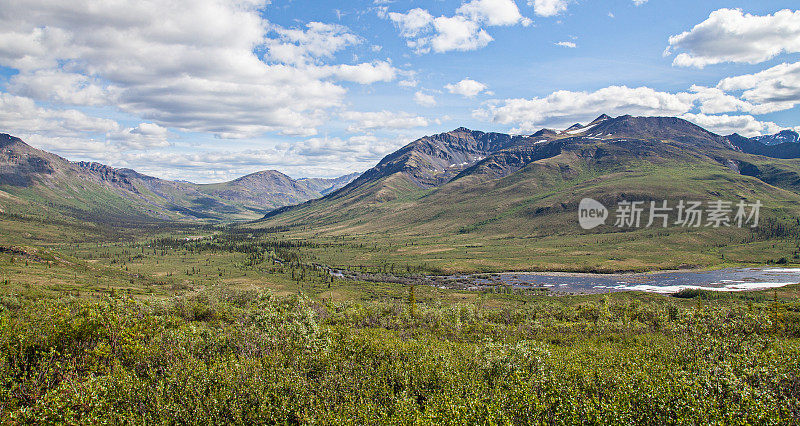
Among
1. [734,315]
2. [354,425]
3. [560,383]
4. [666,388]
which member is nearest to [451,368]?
[560,383]

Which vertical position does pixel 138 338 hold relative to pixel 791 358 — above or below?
below

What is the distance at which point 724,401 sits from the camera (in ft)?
98.3

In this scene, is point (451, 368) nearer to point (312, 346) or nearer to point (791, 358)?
point (312, 346)

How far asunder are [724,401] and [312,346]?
1646 inches

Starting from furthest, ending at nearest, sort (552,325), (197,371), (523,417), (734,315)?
(552,325) → (734,315) → (197,371) → (523,417)

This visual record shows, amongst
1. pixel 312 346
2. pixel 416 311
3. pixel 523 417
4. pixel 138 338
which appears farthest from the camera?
pixel 416 311

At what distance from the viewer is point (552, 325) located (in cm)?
8762

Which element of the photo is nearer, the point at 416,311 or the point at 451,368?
the point at 451,368

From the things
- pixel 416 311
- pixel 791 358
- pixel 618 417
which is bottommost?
pixel 416 311

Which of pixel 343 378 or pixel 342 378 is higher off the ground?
pixel 342 378

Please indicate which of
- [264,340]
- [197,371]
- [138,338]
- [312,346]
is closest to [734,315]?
[312,346]

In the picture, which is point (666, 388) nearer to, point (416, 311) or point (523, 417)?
point (523, 417)

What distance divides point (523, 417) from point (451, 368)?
11916 millimetres

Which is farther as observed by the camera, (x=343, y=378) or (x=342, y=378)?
(x=343, y=378)
